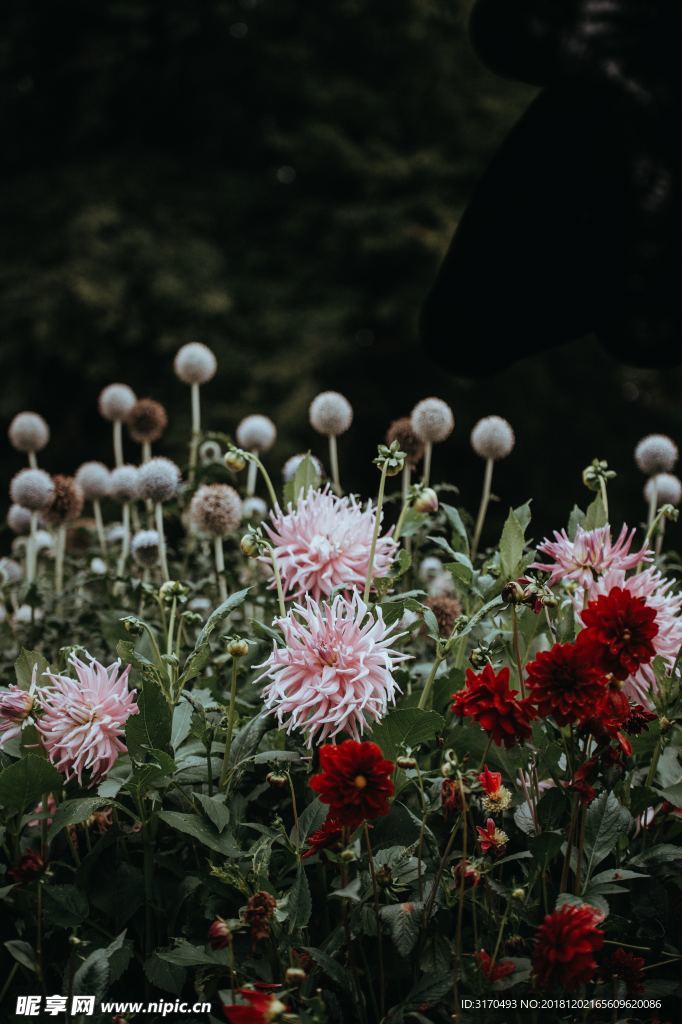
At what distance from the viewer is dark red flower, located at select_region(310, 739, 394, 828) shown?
0.75m

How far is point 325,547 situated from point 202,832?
0.31 metres

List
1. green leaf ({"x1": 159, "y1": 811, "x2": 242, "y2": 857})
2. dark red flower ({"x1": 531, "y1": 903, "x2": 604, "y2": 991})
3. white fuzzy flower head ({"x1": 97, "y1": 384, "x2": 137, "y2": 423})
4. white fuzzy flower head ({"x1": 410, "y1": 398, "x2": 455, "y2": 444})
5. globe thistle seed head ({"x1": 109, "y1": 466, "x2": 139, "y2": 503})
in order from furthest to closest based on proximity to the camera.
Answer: white fuzzy flower head ({"x1": 97, "y1": 384, "x2": 137, "y2": 423}) < globe thistle seed head ({"x1": 109, "y1": 466, "x2": 139, "y2": 503}) < white fuzzy flower head ({"x1": 410, "y1": 398, "x2": 455, "y2": 444}) < green leaf ({"x1": 159, "y1": 811, "x2": 242, "y2": 857}) < dark red flower ({"x1": 531, "y1": 903, "x2": 604, "y2": 991})

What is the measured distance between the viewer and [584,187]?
1.35 metres

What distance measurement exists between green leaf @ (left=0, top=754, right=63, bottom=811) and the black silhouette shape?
90 cm

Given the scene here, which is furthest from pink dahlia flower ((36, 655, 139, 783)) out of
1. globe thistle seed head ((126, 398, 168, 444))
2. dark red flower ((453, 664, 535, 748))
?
globe thistle seed head ((126, 398, 168, 444))

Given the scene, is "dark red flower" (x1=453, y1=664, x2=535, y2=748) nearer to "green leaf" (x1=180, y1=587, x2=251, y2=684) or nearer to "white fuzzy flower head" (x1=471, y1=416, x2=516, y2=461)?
"green leaf" (x1=180, y1=587, x2=251, y2=684)

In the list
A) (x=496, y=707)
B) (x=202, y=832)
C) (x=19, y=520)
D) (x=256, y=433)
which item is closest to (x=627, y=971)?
(x=496, y=707)

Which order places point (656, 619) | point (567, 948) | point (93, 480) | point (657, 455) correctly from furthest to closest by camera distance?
1. point (93, 480)
2. point (657, 455)
3. point (656, 619)
4. point (567, 948)

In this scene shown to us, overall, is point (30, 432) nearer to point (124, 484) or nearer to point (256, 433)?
point (124, 484)

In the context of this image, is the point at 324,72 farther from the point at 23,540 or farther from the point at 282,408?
the point at 23,540

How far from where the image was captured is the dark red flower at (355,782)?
754 millimetres

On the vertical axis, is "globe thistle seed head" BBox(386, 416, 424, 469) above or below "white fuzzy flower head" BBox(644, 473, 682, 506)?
above

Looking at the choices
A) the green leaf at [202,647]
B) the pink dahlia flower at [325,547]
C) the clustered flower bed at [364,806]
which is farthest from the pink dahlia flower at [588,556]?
the green leaf at [202,647]

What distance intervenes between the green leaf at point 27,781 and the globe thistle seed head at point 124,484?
2.46 feet
